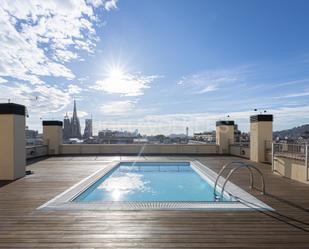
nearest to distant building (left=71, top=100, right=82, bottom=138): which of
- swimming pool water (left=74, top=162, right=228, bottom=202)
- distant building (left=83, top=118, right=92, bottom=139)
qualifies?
distant building (left=83, top=118, right=92, bottom=139)

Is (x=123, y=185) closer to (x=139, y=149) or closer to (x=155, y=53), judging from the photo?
(x=155, y=53)

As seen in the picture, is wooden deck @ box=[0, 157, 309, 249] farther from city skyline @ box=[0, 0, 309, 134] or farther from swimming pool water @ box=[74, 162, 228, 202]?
city skyline @ box=[0, 0, 309, 134]

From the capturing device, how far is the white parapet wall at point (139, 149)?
1493 cm

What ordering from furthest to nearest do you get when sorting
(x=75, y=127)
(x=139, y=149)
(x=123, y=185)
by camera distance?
(x=75, y=127) → (x=139, y=149) → (x=123, y=185)

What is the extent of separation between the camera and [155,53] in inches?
476

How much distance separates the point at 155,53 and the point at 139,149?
5.27 m

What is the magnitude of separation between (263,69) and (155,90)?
6.82m

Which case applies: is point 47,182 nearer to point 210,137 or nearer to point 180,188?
point 180,188

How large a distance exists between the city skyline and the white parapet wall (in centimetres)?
196

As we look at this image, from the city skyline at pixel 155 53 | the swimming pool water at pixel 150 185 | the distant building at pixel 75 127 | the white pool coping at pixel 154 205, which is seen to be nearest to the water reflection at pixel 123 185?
the swimming pool water at pixel 150 185

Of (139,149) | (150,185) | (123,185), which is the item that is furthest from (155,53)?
(123,185)

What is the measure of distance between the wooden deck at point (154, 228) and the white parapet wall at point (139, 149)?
986cm

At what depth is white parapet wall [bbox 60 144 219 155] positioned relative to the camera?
14930mm

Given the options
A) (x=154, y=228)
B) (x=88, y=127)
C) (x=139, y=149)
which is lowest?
(x=154, y=228)
